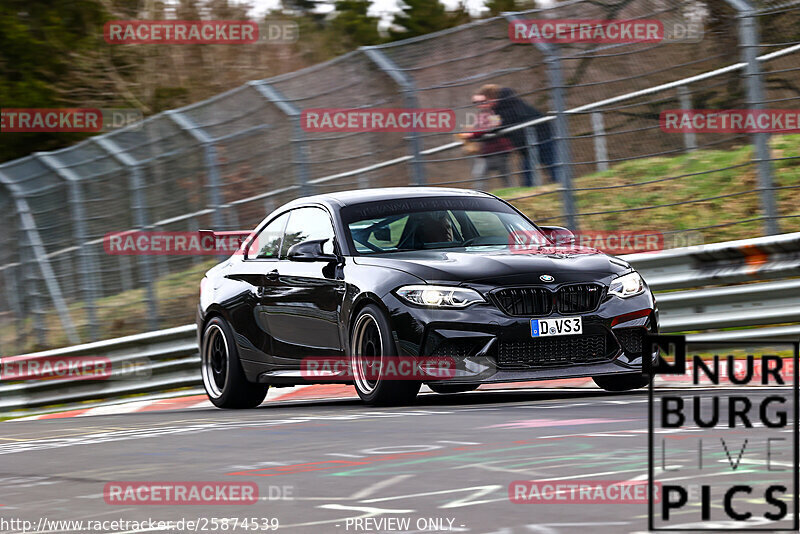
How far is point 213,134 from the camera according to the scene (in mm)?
16328

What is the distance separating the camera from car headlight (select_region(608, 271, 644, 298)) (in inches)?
370

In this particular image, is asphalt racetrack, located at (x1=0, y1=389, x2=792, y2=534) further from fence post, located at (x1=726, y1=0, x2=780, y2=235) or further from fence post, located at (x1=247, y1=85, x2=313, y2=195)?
fence post, located at (x1=247, y1=85, x2=313, y2=195)

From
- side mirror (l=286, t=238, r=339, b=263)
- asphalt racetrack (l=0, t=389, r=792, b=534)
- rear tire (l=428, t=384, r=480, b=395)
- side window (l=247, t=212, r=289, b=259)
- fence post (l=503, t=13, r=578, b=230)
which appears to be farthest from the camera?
fence post (l=503, t=13, r=578, b=230)

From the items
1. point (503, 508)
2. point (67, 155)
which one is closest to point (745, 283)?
point (503, 508)

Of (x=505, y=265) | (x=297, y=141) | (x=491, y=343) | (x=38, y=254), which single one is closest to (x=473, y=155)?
(x=297, y=141)

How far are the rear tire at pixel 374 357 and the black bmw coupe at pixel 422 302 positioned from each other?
0.01 m

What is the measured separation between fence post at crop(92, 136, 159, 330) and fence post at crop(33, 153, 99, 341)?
2.30ft

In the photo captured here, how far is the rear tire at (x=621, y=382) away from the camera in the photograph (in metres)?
9.77

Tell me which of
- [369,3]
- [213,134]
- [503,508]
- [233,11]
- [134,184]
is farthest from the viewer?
[369,3]

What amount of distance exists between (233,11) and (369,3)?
1841 centimetres

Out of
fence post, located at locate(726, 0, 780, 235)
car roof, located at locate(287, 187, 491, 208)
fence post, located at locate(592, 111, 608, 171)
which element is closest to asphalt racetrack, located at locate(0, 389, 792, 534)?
car roof, located at locate(287, 187, 491, 208)

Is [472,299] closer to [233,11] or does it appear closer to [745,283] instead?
[745,283]

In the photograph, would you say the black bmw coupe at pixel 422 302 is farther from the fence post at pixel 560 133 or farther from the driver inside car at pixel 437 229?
the fence post at pixel 560 133

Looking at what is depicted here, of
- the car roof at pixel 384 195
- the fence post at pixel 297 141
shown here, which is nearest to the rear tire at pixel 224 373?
the car roof at pixel 384 195
